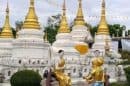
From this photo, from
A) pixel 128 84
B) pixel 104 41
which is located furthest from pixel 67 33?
pixel 128 84

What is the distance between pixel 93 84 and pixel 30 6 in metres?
21.6

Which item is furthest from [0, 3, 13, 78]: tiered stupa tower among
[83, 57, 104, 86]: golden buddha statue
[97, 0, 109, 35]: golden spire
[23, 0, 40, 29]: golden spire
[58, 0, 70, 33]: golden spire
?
[83, 57, 104, 86]: golden buddha statue

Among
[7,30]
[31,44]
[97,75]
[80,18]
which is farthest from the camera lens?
[80,18]

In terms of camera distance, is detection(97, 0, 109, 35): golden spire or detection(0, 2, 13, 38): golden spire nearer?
detection(0, 2, 13, 38): golden spire

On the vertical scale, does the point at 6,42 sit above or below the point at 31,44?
below

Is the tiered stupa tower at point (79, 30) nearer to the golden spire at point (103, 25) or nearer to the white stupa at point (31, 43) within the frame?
the golden spire at point (103, 25)

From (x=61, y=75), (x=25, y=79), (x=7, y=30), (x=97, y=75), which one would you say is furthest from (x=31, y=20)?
(x=97, y=75)

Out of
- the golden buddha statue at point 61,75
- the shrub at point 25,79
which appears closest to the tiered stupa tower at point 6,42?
the shrub at point 25,79

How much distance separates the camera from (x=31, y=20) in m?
38.3

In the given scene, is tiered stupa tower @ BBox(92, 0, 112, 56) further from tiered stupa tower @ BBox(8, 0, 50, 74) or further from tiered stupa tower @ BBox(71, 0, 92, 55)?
tiered stupa tower @ BBox(8, 0, 50, 74)

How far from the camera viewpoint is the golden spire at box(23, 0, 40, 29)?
37963 mm

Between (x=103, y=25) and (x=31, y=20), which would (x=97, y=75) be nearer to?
(x=31, y=20)

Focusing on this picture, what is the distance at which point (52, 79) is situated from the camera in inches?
727

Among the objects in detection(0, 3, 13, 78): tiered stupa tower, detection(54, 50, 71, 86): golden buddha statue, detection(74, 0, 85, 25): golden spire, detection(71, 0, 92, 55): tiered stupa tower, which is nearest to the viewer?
detection(54, 50, 71, 86): golden buddha statue
